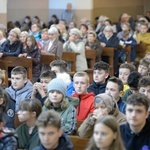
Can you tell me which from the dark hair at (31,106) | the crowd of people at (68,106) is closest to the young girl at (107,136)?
the crowd of people at (68,106)

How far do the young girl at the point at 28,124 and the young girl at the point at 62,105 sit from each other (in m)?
0.49

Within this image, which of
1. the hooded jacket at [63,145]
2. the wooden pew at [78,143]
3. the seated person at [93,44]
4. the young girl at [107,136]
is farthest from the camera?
the seated person at [93,44]

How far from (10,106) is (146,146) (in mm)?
2397

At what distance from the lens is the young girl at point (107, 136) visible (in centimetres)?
452

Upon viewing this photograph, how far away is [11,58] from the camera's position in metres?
10.6

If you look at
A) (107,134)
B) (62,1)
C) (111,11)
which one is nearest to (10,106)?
(107,134)

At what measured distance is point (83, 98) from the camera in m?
7.00

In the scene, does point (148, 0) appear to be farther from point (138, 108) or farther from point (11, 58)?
point (138, 108)

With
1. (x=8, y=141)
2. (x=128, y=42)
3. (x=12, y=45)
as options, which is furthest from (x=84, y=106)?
(x=128, y=42)

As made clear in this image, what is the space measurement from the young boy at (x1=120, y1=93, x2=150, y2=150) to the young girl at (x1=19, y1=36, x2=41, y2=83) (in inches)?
223

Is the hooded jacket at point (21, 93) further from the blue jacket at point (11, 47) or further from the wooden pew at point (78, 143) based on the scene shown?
the blue jacket at point (11, 47)

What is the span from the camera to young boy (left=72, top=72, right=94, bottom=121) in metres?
6.83

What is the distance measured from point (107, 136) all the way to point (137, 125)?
0.67m

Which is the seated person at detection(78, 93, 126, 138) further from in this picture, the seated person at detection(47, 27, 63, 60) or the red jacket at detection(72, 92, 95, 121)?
the seated person at detection(47, 27, 63, 60)
